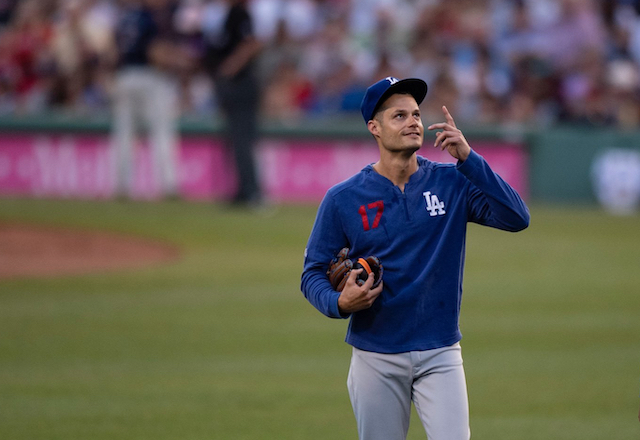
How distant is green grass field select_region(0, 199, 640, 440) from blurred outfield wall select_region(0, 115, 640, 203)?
1.98 meters

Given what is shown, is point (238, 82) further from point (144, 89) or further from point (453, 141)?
point (453, 141)

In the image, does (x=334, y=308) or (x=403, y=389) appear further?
(x=403, y=389)

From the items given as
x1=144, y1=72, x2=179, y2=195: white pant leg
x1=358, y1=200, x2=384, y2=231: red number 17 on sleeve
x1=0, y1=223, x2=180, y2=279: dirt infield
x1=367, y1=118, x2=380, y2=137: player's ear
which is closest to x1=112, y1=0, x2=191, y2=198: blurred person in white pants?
x1=144, y1=72, x2=179, y2=195: white pant leg

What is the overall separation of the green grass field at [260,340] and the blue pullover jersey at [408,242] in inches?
110

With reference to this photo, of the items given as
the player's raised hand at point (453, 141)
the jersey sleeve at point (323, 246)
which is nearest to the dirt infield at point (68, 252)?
the jersey sleeve at point (323, 246)

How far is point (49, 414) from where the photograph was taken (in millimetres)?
8031

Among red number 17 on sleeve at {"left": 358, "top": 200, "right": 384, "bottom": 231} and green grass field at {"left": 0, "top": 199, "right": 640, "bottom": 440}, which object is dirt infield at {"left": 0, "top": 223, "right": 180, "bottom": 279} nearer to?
green grass field at {"left": 0, "top": 199, "right": 640, "bottom": 440}

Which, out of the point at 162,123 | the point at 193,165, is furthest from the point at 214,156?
the point at 162,123

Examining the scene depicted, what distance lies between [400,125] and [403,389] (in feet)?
3.91

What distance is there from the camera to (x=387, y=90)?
4.97 metres

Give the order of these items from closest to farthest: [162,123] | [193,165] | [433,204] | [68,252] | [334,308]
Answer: [334,308] < [433,204] < [68,252] < [162,123] < [193,165]

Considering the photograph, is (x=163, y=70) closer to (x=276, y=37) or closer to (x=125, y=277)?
(x=276, y=37)

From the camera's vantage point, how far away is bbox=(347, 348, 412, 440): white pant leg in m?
4.91

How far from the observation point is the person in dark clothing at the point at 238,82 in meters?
16.2
